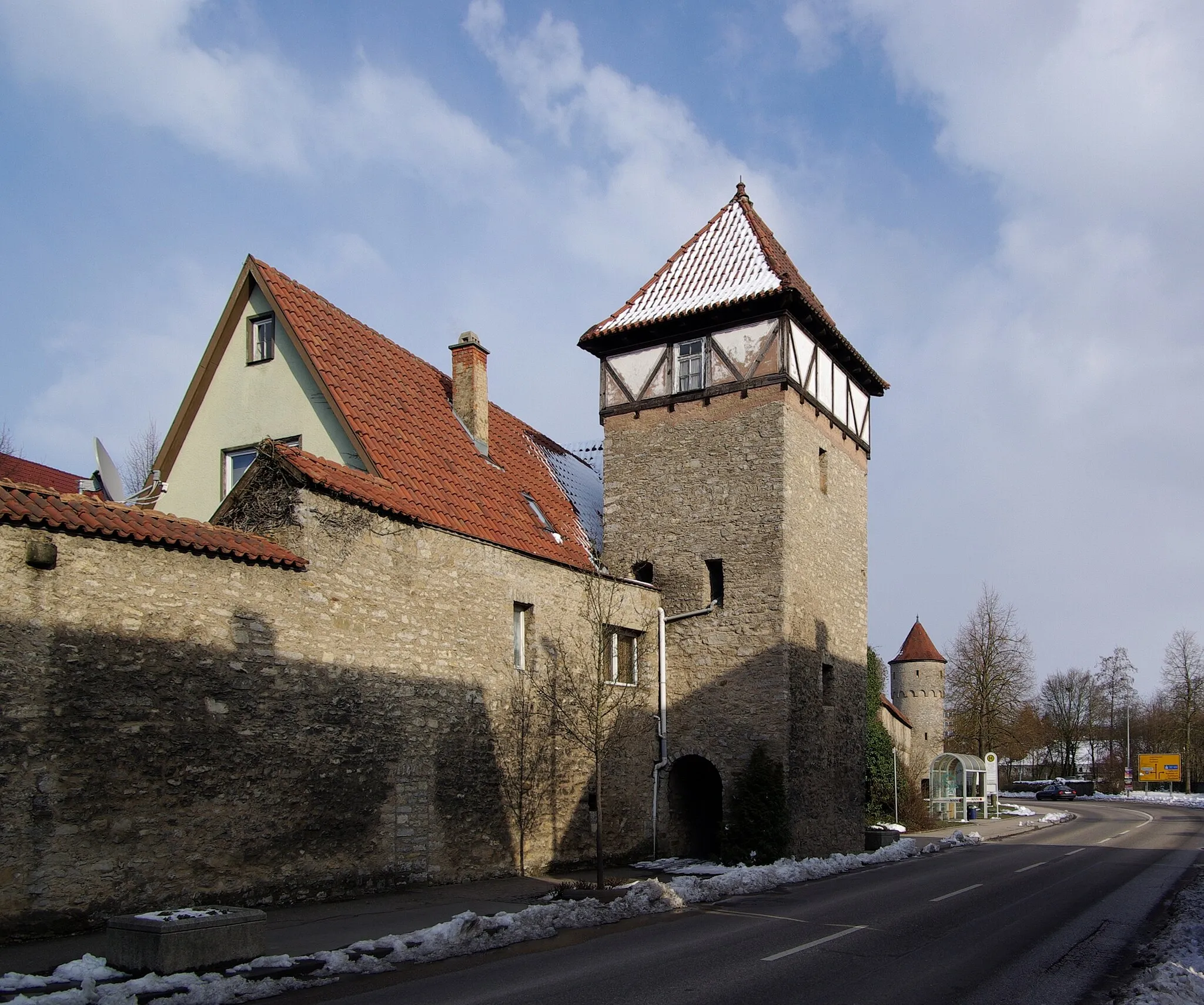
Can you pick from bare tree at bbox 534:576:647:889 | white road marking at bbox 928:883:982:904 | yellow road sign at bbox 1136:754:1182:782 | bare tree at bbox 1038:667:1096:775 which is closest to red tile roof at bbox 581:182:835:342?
bare tree at bbox 534:576:647:889

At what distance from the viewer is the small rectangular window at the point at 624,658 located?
19094 mm

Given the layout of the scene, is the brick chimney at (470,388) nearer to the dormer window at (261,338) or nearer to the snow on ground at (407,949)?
the dormer window at (261,338)

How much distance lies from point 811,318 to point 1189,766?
5916cm

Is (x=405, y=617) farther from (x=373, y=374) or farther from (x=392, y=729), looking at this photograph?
(x=373, y=374)

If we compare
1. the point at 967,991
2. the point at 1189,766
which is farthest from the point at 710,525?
the point at 1189,766

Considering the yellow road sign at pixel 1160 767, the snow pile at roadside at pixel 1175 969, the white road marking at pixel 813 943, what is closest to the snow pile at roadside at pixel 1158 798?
the yellow road sign at pixel 1160 767

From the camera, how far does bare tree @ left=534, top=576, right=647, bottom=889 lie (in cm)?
1669

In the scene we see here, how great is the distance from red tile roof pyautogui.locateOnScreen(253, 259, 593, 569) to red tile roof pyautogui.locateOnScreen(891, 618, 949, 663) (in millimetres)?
29757

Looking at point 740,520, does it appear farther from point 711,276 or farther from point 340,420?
point 340,420

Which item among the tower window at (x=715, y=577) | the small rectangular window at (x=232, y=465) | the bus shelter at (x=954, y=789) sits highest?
the small rectangular window at (x=232, y=465)

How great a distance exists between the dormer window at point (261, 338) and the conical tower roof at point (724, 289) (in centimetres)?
698

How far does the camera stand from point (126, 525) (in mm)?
10500

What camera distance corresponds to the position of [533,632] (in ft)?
55.1

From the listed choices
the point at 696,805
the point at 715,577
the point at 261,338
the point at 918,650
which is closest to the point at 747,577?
the point at 715,577
